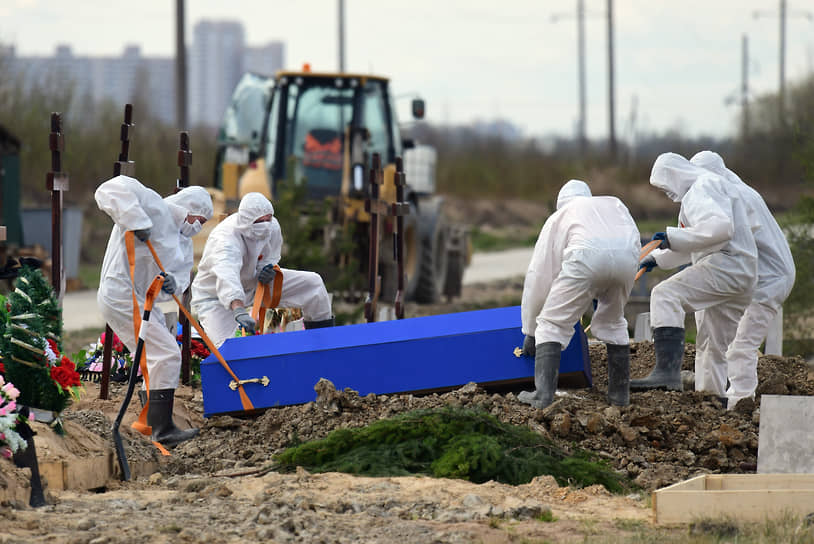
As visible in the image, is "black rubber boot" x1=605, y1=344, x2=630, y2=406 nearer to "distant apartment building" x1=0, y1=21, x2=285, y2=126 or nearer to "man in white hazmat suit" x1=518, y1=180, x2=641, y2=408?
"man in white hazmat suit" x1=518, y1=180, x2=641, y2=408

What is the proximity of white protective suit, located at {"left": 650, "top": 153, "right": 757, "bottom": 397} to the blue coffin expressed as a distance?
0.75 metres

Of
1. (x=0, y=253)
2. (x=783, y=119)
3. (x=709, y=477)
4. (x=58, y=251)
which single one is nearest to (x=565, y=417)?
(x=709, y=477)

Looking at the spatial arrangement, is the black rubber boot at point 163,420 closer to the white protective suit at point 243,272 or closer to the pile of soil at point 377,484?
the pile of soil at point 377,484

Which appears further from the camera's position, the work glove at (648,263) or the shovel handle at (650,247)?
the work glove at (648,263)

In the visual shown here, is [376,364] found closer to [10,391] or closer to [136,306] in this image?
[136,306]

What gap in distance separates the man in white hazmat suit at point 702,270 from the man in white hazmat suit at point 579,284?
51cm

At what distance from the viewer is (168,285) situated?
7.32 meters

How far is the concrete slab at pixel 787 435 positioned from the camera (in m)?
5.84

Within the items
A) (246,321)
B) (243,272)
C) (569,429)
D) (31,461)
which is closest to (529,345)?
(569,429)

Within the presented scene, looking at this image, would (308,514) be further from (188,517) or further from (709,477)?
(709,477)

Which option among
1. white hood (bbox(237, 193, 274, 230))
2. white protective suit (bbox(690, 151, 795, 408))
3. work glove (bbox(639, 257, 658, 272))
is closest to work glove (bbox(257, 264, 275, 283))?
white hood (bbox(237, 193, 274, 230))

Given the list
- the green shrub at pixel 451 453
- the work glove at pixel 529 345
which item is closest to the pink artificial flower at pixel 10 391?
the green shrub at pixel 451 453

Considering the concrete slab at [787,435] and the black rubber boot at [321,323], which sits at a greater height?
the black rubber boot at [321,323]

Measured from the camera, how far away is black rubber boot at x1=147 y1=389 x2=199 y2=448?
7328 mm
